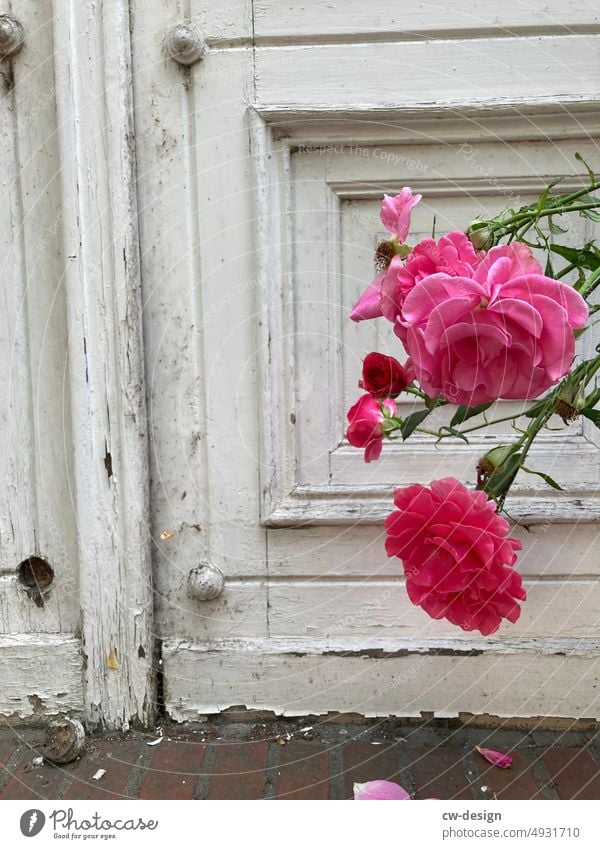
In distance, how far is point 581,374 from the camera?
0.64m

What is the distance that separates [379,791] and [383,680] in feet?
0.89

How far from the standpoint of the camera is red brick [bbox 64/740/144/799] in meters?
0.97

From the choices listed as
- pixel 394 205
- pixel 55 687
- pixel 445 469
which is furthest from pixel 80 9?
pixel 55 687

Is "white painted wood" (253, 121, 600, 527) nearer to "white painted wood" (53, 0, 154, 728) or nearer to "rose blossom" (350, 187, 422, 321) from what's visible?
"white painted wood" (53, 0, 154, 728)

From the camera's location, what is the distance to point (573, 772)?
0.99 m

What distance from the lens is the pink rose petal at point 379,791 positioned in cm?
84

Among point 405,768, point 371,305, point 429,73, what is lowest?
point 405,768

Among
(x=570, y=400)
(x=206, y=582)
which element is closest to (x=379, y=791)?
(x=206, y=582)

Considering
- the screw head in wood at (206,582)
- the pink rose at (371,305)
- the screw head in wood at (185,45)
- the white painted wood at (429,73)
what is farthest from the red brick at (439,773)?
the screw head in wood at (185,45)

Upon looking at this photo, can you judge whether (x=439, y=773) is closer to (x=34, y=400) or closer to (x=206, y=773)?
(x=206, y=773)

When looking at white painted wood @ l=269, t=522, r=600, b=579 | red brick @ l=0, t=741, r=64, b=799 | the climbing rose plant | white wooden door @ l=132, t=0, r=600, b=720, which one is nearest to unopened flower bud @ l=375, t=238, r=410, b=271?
the climbing rose plant

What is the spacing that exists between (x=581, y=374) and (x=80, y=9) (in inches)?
32.6

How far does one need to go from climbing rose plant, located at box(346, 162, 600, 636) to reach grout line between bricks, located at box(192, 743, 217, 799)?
0.44m
